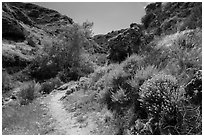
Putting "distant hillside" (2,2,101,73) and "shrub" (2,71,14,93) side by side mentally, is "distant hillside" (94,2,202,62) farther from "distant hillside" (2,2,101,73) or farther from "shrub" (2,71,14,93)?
"distant hillside" (2,2,101,73)

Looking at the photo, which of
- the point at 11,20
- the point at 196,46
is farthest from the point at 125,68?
the point at 11,20

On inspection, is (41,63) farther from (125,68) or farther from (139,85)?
(139,85)

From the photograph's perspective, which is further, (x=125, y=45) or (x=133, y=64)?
(x=125, y=45)

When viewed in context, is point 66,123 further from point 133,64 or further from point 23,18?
point 23,18

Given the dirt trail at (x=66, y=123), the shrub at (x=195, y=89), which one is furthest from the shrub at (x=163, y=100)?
the dirt trail at (x=66, y=123)

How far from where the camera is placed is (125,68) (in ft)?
43.2

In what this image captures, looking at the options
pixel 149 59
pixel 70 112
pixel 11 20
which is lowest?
pixel 70 112

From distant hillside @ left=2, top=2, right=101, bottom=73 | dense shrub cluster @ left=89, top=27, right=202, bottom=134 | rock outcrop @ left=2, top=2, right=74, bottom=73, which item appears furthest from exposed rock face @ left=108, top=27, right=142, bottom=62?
rock outcrop @ left=2, top=2, right=74, bottom=73

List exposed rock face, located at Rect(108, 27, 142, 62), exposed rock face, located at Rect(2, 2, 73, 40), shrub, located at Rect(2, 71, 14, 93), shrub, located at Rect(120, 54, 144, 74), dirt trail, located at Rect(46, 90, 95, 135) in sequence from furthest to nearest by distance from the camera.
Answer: exposed rock face, located at Rect(2, 2, 73, 40) < shrub, located at Rect(2, 71, 14, 93) < exposed rock face, located at Rect(108, 27, 142, 62) < shrub, located at Rect(120, 54, 144, 74) < dirt trail, located at Rect(46, 90, 95, 135)

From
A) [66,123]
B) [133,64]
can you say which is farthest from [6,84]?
[133,64]

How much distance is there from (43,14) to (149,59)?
212ft

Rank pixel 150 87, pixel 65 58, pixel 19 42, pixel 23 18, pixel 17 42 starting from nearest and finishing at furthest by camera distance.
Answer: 1. pixel 150 87
2. pixel 65 58
3. pixel 17 42
4. pixel 19 42
5. pixel 23 18

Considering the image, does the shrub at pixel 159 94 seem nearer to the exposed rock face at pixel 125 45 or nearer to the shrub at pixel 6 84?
the exposed rock face at pixel 125 45

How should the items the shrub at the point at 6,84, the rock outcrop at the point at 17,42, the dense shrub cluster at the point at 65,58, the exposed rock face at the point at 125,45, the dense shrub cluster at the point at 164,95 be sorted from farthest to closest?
the rock outcrop at the point at 17,42
the dense shrub cluster at the point at 65,58
the shrub at the point at 6,84
the exposed rock face at the point at 125,45
the dense shrub cluster at the point at 164,95
